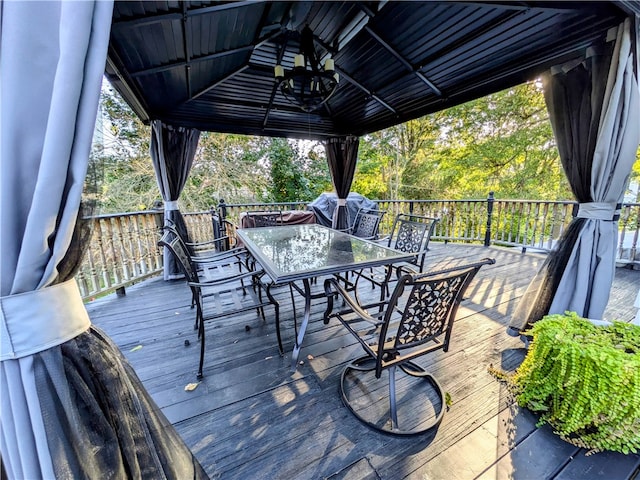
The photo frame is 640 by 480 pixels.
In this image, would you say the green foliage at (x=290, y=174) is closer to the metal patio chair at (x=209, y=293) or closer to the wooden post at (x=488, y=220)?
the wooden post at (x=488, y=220)

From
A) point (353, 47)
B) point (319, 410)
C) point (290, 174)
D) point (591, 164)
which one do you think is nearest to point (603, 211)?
point (591, 164)

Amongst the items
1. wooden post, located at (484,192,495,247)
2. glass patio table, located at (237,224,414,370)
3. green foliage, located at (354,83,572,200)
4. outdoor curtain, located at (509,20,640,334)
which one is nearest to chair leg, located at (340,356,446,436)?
glass patio table, located at (237,224,414,370)

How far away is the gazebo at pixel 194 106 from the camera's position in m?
0.62

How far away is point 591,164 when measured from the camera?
6.32 ft

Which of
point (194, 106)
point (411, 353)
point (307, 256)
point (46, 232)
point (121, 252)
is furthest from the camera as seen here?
point (194, 106)

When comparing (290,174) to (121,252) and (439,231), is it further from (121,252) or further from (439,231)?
(121,252)

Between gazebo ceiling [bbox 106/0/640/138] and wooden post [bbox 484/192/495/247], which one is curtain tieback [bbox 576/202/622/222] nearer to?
gazebo ceiling [bbox 106/0/640/138]

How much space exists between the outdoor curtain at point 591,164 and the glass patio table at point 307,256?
1259 mm

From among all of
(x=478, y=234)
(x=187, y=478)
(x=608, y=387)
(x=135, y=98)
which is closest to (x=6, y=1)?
(x=187, y=478)

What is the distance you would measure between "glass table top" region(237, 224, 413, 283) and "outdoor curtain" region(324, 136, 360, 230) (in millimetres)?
2748

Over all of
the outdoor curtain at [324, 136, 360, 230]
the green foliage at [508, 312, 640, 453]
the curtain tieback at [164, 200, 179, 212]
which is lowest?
the green foliage at [508, 312, 640, 453]

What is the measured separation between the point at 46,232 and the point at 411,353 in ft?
5.36

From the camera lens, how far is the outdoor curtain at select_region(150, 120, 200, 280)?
3744 millimetres

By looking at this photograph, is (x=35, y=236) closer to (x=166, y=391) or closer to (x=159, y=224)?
(x=166, y=391)
